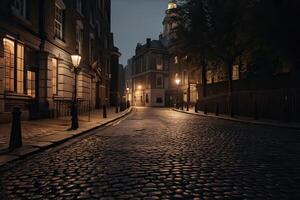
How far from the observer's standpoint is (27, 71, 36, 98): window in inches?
625

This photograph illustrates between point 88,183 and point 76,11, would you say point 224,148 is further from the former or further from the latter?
point 76,11

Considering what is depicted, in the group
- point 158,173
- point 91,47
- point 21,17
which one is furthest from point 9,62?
point 91,47

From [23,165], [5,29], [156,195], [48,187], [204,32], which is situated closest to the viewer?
[156,195]

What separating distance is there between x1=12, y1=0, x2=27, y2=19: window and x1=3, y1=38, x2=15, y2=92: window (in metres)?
1.42

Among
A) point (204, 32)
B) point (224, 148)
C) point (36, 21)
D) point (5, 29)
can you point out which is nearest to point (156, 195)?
point (224, 148)

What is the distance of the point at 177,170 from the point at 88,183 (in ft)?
5.26

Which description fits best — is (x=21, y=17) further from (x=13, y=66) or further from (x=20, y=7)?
(x=13, y=66)

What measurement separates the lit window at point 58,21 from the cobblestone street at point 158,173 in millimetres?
12975

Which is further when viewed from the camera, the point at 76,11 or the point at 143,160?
the point at 76,11

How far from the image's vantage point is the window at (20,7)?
14287mm

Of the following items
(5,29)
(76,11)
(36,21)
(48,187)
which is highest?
(76,11)

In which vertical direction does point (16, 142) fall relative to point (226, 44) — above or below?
below

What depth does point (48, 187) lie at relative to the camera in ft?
15.0

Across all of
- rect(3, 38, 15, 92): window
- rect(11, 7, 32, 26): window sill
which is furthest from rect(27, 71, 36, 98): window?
rect(11, 7, 32, 26): window sill
